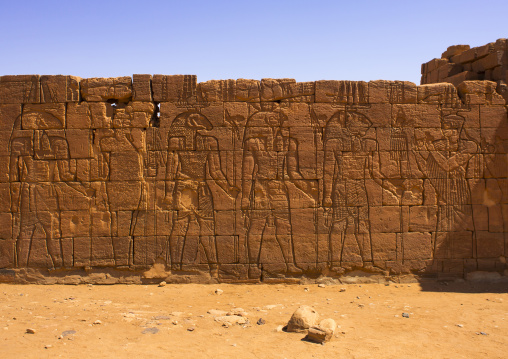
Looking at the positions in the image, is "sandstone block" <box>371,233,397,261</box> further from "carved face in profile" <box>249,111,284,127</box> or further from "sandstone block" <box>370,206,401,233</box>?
"carved face in profile" <box>249,111,284,127</box>

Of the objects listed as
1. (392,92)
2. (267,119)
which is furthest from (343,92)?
(267,119)

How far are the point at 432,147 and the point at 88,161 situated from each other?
573cm

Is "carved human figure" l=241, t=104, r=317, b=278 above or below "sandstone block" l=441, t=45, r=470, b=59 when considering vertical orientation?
below

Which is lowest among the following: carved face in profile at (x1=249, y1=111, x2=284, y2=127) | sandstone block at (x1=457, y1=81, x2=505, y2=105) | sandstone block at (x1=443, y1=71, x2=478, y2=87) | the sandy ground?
the sandy ground

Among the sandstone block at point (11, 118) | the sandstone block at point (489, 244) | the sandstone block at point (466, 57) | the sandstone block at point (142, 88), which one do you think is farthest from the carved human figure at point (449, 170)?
the sandstone block at point (11, 118)

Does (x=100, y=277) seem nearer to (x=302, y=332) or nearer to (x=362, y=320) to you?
(x=302, y=332)

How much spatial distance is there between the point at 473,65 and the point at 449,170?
2664mm

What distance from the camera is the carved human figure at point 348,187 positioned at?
7.45 metres

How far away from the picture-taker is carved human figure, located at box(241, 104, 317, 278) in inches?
290

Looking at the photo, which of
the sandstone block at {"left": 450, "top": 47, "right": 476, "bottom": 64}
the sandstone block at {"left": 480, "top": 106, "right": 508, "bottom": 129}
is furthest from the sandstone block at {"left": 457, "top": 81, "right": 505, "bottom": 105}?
the sandstone block at {"left": 450, "top": 47, "right": 476, "bottom": 64}

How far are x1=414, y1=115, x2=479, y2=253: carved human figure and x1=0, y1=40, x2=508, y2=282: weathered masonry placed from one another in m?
0.03

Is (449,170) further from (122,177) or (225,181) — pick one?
(122,177)

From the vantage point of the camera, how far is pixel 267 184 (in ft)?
24.3

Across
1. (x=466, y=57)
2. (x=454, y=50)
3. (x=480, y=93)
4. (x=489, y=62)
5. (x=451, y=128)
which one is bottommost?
(x=451, y=128)
